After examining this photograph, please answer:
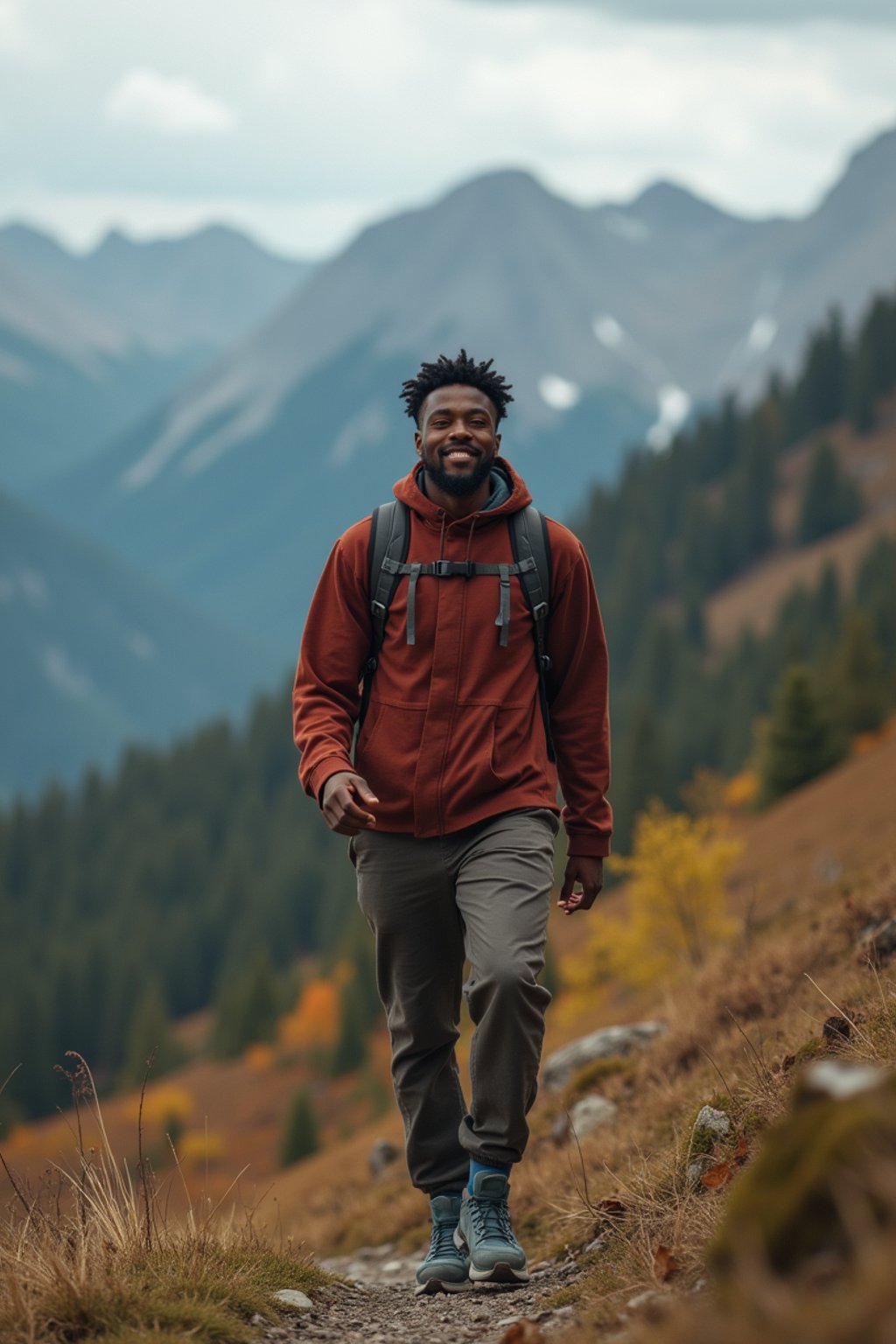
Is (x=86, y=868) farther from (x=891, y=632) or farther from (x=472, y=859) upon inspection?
(x=472, y=859)

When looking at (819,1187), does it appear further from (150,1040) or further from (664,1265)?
(150,1040)

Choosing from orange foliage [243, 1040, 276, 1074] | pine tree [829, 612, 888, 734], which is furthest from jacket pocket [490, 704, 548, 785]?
orange foliage [243, 1040, 276, 1074]

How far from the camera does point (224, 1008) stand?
3853 inches

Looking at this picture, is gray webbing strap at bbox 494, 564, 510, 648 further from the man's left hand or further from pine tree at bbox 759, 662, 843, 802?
pine tree at bbox 759, 662, 843, 802

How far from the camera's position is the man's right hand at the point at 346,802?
595 cm

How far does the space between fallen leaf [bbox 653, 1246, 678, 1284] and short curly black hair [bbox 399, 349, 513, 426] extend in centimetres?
358

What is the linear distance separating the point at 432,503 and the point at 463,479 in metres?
0.18

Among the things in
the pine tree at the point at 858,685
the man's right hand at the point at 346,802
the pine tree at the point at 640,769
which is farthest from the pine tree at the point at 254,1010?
the man's right hand at the point at 346,802

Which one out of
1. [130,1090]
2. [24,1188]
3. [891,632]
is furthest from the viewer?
[891,632]

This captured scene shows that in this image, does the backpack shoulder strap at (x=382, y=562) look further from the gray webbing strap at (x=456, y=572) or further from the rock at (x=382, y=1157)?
the rock at (x=382, y=1157)

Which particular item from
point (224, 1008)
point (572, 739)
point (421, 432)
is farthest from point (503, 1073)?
point (224, 1008)

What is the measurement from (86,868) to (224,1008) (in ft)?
168

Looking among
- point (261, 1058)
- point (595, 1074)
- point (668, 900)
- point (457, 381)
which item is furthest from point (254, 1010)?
point (457, 381)

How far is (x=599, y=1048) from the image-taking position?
12516 millimetres
